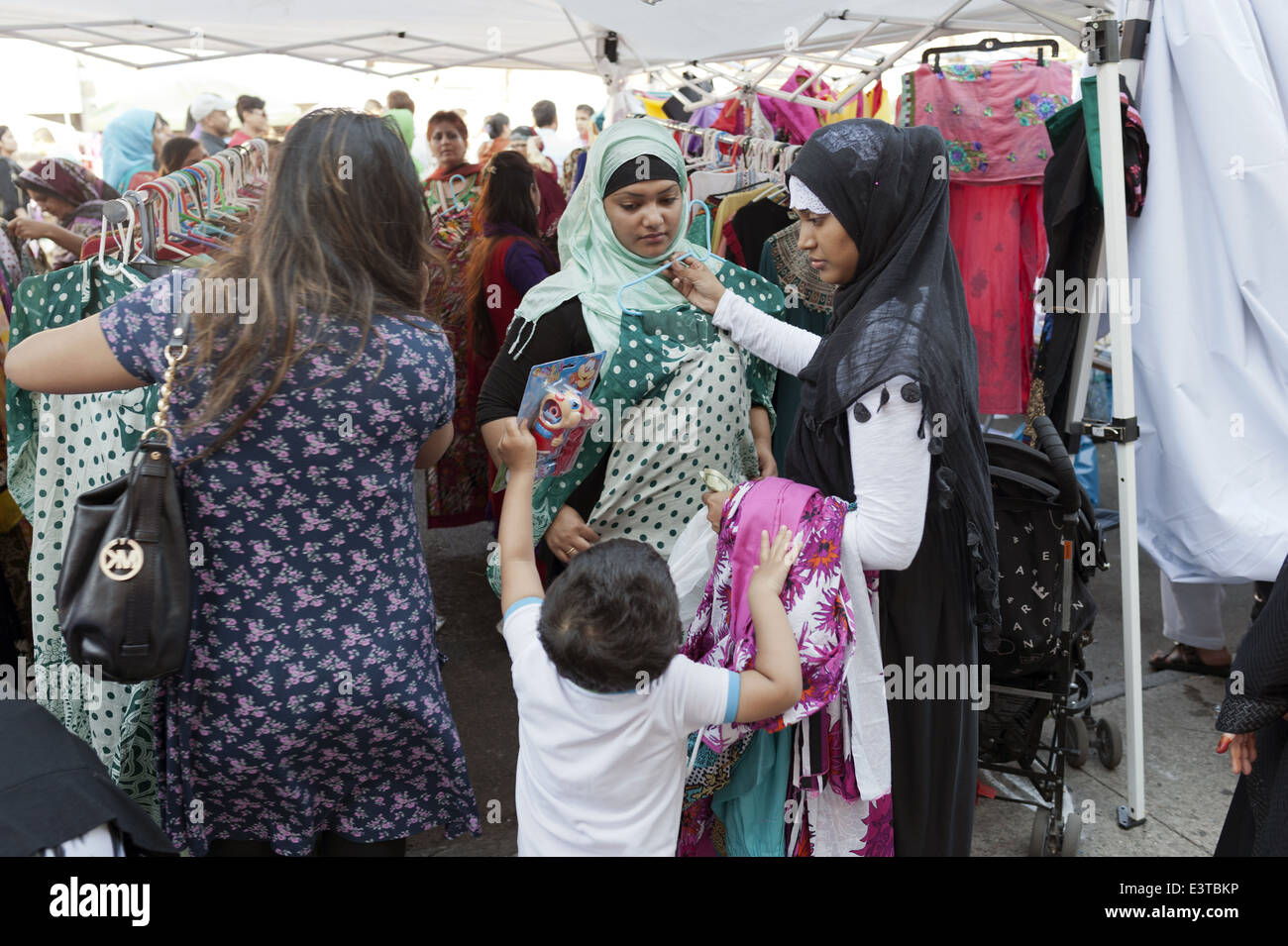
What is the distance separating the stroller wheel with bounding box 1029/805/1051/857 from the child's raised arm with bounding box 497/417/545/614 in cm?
182

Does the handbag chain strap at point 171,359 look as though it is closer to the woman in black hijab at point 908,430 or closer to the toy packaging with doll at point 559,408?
the toy packaging with doll at point 559,408

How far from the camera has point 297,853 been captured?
1.86 meters

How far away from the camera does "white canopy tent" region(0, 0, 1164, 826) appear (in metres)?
2.88

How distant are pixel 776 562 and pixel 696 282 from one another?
0.91 m

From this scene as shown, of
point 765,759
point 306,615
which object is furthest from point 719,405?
point 306,615

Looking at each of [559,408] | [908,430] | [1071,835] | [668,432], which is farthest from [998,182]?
[559,408]

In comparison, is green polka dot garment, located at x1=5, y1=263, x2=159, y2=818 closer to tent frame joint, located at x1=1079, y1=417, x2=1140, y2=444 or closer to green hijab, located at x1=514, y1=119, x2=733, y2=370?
green hijab, located at x1=514, y1=119, x2=733, y2=370

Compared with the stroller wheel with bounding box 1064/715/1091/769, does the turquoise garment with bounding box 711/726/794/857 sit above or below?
above

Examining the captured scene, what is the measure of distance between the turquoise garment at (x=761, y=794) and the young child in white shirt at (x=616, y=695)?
30 centimetres

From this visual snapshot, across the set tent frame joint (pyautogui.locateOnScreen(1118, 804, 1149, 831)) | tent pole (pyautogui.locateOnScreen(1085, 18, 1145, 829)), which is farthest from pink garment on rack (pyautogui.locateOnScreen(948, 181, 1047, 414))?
tent frame joint (pyautogui.locateOnScreen(1118, 804, 1149, 831))

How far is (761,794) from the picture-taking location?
210 centimetres

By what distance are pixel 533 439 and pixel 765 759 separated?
Answer: 2.68 feet

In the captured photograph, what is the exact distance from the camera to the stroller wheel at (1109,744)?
338cm
